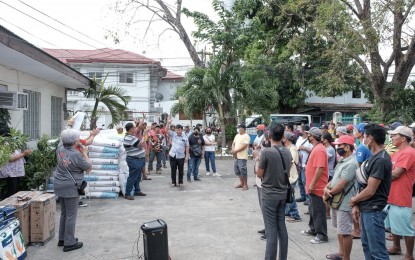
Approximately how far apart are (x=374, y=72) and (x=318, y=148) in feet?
44.9

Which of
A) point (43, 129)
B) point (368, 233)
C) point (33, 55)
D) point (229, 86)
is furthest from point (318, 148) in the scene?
point (229, 86)

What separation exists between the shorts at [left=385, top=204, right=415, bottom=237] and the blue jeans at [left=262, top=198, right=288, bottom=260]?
143cm

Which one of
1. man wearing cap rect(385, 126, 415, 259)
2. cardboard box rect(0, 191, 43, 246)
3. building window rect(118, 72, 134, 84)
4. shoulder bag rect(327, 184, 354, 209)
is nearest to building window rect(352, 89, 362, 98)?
building window rect(118, 72, 134, 84)

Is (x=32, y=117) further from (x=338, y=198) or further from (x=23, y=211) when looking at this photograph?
(x=338, y=198)

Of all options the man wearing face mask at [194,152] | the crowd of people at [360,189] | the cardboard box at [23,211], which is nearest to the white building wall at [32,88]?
the cardboard box at [23,211]

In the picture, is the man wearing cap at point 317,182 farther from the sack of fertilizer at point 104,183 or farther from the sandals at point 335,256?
the sack of fertilizer at point 104,183

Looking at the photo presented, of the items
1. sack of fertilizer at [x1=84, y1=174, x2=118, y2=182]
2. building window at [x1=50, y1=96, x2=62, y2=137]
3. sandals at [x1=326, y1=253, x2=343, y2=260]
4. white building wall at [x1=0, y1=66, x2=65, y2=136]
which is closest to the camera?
sandals at [x1=326, y1=253, x2=343, y2=260]

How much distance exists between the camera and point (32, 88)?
10.5m

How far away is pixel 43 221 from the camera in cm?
541

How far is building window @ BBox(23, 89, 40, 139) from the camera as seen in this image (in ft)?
33.3

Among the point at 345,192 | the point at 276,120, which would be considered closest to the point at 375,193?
the point at 345,192

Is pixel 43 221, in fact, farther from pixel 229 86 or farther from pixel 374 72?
pixel 374 72

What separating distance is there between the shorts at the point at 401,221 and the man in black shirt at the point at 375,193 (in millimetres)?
894

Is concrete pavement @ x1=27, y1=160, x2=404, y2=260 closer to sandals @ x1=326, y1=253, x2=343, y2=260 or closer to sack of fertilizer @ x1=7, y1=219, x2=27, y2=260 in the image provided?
sandals @ x1=326, y1=253, x2=343, y2=260
